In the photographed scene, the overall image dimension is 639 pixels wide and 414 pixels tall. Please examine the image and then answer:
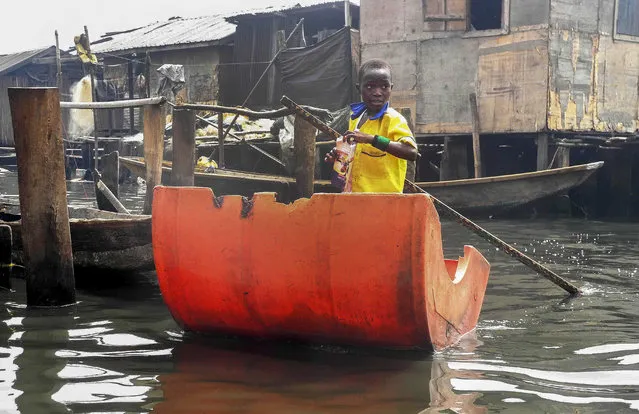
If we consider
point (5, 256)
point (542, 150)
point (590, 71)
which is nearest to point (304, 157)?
point (5, 256)

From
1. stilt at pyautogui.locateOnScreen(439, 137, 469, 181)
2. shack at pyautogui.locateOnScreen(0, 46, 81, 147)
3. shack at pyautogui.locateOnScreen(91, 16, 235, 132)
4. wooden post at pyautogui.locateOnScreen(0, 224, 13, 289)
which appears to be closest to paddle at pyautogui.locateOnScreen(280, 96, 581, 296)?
wooden post at pyautogui.locateOnScreen(0, 224, 13, 289)

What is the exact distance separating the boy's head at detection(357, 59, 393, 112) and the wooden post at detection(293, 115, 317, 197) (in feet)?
7.98

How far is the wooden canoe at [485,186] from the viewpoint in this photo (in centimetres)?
1260

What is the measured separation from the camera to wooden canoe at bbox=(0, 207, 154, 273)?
6367mm

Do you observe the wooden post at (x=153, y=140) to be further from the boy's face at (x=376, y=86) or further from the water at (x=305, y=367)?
the boy's face at (x=376, y=86)

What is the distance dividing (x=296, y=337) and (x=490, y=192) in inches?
374

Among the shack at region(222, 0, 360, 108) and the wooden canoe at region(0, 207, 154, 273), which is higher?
the shack at region(222, 0, 360, 108)

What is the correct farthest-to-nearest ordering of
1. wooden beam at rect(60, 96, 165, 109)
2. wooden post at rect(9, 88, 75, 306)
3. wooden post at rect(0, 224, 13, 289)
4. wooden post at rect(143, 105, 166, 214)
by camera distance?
wooden post at rect(143, 105, 166, 214), wooden beam at rect(60, 96, 165, 109), wooden post at rect(0, 224, 13, 289), wooden post at rect(9, 88, 75, 306)

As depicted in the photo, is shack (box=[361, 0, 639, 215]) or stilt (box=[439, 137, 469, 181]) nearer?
shack (box=[361, 0, 639, 215])

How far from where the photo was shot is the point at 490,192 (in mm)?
13117

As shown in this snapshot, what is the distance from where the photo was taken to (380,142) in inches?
164

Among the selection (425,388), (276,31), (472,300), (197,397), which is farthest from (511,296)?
(276,31)

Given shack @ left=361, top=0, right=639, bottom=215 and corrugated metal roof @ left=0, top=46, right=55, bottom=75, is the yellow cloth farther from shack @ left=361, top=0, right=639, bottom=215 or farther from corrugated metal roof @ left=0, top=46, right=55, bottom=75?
corrugated metal roof @ left=0, top=46, right=55, bottom=75

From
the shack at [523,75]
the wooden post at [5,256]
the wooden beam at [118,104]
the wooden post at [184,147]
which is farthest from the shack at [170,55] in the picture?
the wooden post at [5,256]
